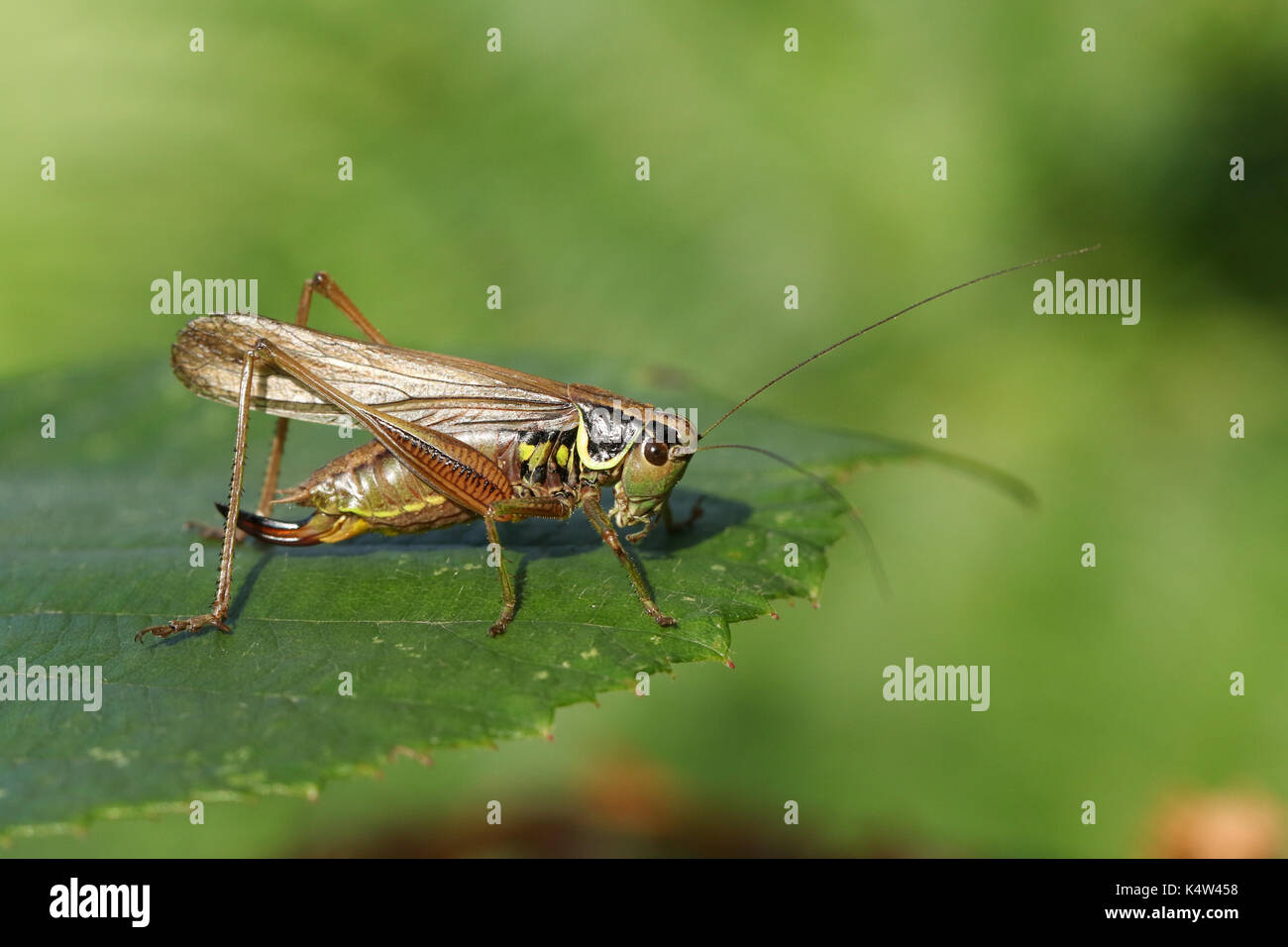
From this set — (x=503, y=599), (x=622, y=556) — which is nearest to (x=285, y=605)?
(x=503, y=599)

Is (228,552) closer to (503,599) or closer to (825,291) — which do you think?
(503,599)

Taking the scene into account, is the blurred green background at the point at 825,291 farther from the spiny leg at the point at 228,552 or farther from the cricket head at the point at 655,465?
the spiny leg at the point at 228,552

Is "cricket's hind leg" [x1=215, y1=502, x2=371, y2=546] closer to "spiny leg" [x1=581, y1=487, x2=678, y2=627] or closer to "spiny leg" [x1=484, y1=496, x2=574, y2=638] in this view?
"spiny leg" [x1=484, y1=496, x2=574, y2=638]

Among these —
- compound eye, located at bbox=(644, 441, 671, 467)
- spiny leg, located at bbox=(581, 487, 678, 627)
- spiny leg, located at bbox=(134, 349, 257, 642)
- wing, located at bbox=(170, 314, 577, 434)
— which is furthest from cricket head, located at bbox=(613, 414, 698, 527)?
spiny leg, located at bbox=(134, 349, 257, 642)

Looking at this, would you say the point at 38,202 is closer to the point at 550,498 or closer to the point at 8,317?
the point at 8,317

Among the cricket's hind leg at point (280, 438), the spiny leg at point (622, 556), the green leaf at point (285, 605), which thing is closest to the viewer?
the green leaf at point (285, 605)

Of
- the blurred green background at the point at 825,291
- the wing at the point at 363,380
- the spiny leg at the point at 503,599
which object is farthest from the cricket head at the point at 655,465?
the blurred green background at the point at 825,291

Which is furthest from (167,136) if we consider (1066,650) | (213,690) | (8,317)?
(1066,650)
